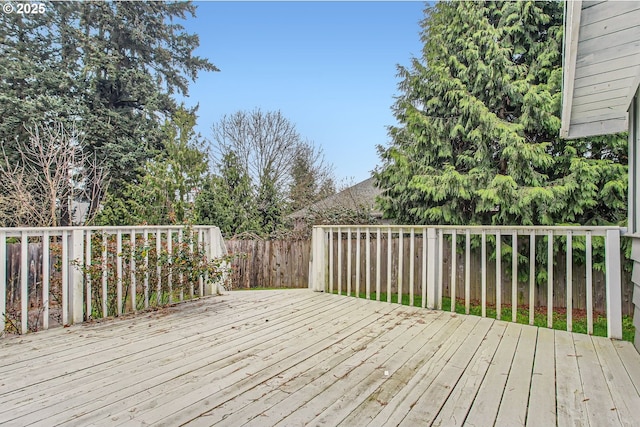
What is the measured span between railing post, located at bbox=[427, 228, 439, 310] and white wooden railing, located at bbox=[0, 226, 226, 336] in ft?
8.35

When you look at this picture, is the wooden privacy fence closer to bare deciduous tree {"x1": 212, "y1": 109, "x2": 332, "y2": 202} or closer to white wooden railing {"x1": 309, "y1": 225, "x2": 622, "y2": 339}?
white wooden railing {"x1": 309, "y1": 225, "x2": 622, "y2": 339}

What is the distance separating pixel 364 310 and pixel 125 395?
7.79 feet

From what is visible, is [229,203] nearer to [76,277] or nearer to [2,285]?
[76,277]

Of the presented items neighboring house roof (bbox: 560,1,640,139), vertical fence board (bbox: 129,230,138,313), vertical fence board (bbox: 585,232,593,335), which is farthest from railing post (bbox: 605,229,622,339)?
vertical fence board (bbox: 129,230,138,313)

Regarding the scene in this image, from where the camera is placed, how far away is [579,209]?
16.6 feet

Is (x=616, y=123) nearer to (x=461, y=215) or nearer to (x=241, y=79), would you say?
(x=461, y=215)

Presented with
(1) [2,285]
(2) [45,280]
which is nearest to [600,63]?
(2) [45,280]

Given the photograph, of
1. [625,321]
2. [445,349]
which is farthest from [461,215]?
[445,349]

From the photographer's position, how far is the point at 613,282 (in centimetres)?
260

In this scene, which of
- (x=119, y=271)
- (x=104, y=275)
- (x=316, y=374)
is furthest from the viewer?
(x=119, y=271)

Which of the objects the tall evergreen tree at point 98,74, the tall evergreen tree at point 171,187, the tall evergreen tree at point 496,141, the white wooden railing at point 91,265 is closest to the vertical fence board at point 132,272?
the white wooden railing at point 91,265

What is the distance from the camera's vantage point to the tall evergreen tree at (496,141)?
201 inches

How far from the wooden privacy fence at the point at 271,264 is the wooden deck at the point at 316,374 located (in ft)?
13.3

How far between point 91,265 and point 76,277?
6.0 inches
